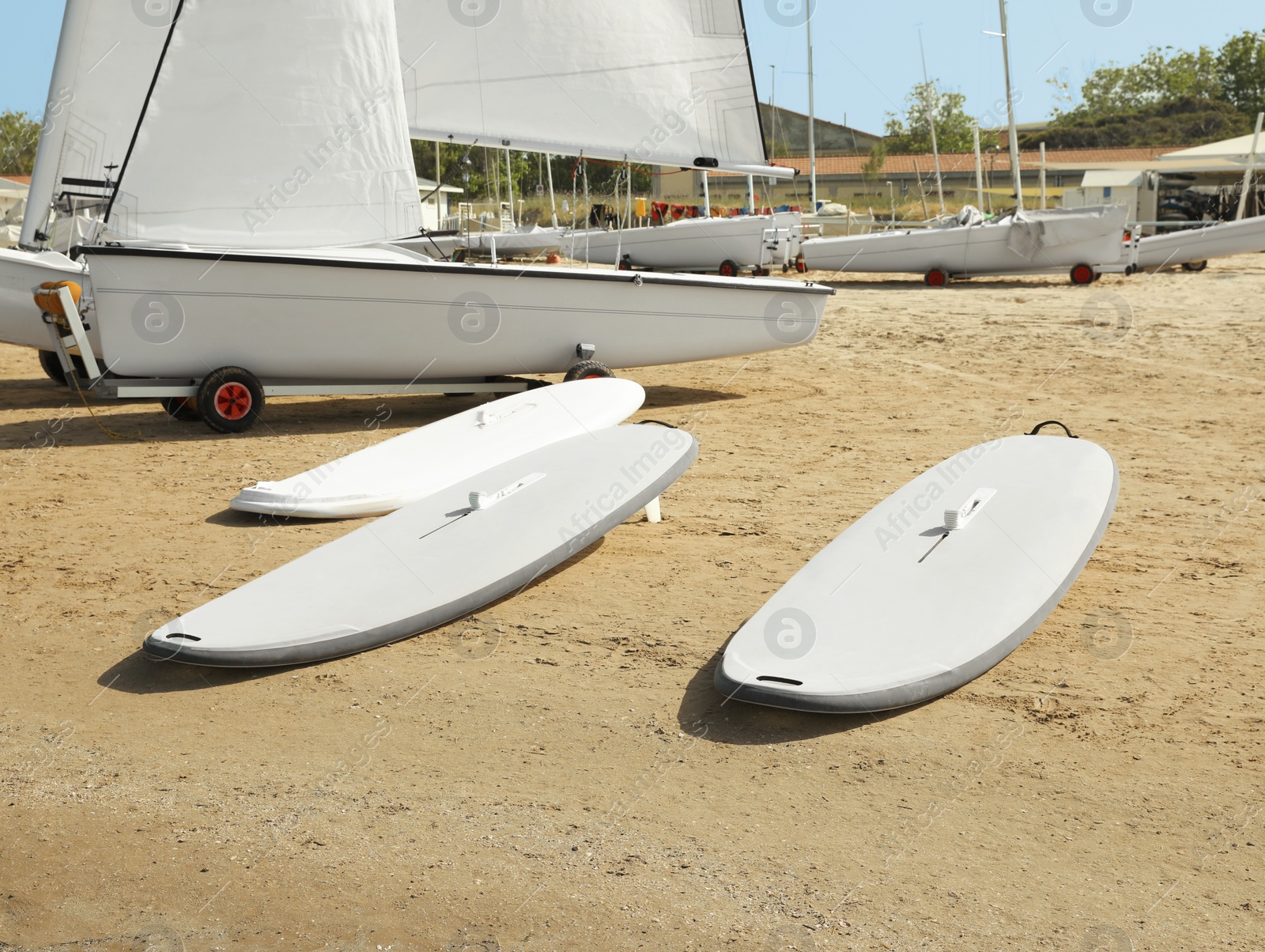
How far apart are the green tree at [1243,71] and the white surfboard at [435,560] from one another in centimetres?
6637

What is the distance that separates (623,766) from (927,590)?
1428mm

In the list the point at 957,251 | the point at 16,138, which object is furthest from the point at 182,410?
the point at 16,138

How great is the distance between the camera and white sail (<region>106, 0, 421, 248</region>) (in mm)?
7430

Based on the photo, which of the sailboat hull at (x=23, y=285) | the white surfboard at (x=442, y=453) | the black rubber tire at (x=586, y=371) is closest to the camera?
the white surfboard at (x=442, y=453)

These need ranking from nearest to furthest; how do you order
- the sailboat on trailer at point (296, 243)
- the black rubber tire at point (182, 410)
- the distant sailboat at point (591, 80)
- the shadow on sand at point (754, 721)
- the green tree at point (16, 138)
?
1. the shadow on sand at point (754, 721)
2. the sailboat on trailer at point (296, 243)
3. the black rubber tire at point (182, 410)
4. the distant sailboat at point (591, 80)
5. the green tree at point (16, 138)

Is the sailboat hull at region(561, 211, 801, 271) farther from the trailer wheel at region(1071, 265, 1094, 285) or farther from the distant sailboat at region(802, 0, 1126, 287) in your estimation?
the trailer wheel at region(1071, 265, 1094, 285)

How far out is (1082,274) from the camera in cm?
1828

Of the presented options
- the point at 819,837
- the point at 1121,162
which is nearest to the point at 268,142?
the point at 819,837

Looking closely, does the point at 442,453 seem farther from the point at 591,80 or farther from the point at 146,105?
the point at 591,80

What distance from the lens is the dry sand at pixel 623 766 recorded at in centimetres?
259

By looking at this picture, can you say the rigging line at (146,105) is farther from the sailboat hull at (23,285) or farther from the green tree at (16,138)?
the green tree at (16,138)

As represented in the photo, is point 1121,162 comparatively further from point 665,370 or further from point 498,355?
point 498,355

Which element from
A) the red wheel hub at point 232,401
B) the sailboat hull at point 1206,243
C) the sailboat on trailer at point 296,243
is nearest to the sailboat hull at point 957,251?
the sailboat hull at point 1206,243

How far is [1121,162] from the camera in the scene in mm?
40031
